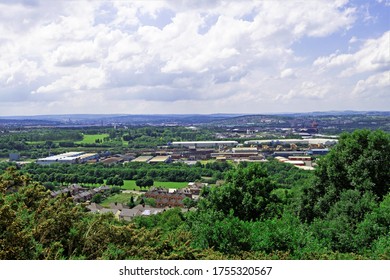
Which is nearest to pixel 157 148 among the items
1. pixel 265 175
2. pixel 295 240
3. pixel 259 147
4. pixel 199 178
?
pixel 259 147

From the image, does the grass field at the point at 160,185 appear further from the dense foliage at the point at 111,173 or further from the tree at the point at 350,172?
the tree at the point at 350,172

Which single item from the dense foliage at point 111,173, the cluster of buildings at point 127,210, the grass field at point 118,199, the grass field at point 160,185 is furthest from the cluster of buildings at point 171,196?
the dense foliage at point 111,173

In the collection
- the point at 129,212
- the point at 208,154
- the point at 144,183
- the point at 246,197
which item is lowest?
the point at 208,154

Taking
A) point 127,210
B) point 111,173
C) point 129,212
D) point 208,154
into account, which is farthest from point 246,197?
point 208,154

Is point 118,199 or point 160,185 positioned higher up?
point 118,199

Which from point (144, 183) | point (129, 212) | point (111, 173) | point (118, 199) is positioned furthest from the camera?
point (111, 173)

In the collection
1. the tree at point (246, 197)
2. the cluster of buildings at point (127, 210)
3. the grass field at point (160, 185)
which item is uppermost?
the tree at point (246, 197)

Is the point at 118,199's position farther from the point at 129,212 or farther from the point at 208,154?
the point at 208,154

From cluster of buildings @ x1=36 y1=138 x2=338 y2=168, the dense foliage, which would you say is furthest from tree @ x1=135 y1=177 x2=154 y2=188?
cluster of buildings @ x1=36 y1=138 x2=338 y2=168

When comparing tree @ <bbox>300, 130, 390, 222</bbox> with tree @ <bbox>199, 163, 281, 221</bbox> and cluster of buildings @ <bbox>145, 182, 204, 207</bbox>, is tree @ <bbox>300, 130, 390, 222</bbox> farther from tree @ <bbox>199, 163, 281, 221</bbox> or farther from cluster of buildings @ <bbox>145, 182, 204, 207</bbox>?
cluster of buildings @ <bbox>145, 182, 204, 207</bbox>

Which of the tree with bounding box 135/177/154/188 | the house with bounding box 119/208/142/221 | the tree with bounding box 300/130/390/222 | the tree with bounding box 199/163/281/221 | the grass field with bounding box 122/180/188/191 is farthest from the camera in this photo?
the tree with bounding box 135/177/154/188
